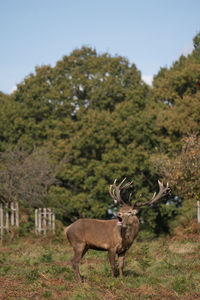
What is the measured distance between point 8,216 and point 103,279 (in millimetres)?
14310

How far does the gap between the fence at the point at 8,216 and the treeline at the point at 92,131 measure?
0.68m

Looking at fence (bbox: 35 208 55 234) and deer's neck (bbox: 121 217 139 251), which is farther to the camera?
fence (bbox: 35 208 55 234)

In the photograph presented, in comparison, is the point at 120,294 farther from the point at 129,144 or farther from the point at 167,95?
the point at 167,95

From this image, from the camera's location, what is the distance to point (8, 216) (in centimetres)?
2392

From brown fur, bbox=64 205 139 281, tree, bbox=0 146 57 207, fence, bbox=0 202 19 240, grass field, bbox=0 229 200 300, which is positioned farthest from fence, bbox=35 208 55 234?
brown fur, bbox=64 205 139 281

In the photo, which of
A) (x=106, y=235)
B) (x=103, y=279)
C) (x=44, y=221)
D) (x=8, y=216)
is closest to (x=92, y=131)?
(x=44, y=221)

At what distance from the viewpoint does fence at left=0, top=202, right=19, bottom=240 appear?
23.1 metres

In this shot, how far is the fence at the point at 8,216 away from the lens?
23141 millimetres

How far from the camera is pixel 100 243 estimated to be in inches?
441

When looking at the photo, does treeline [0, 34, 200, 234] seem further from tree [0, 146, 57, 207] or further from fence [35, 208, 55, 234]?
fence [35, 208, 55, 234]

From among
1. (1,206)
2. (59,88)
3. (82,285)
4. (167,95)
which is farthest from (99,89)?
(82,285)

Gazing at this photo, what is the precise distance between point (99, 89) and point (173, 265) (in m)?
19.2

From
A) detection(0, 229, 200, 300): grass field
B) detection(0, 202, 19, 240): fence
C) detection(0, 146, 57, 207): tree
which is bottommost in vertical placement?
detection(0, 229, 200, 300): grass field

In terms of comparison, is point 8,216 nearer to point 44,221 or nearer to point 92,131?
point 44,221
